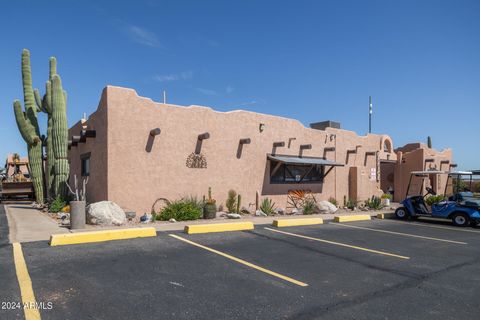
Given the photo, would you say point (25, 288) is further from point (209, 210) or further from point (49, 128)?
point (49, 128)

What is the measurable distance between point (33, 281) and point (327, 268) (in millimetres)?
4889

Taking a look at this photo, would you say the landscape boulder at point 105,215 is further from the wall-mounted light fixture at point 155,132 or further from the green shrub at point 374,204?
the green shrub at point 374,204

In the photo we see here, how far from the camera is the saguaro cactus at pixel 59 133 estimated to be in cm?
1424

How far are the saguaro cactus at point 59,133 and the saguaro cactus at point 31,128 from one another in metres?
3.59

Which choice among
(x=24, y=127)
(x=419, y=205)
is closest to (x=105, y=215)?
(x=24, y=127)

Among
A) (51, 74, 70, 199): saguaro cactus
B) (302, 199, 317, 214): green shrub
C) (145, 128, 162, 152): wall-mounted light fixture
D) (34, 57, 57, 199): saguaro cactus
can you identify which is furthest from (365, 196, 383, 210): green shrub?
(34, 57, 57, 199): saguaro cactus

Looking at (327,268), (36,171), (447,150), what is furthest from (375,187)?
(36,171)

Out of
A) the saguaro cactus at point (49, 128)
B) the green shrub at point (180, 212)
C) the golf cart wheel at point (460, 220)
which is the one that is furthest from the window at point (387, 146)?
the saguaro cactus at point (49, 128)

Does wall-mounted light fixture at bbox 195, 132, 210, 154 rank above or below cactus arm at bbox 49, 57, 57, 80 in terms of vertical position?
below

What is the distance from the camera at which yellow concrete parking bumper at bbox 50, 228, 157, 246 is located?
7445 mm

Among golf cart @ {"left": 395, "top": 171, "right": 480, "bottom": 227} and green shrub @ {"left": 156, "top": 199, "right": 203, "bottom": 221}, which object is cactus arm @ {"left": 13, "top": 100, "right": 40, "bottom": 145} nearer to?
green shrub @ {"left": 156, "top": 199, "right": 203, "bottom": 221}

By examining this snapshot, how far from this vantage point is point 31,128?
17203 mm

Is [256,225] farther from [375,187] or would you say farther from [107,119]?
[375,187]

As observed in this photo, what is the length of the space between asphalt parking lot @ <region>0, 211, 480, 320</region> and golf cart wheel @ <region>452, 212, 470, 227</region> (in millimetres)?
4436
